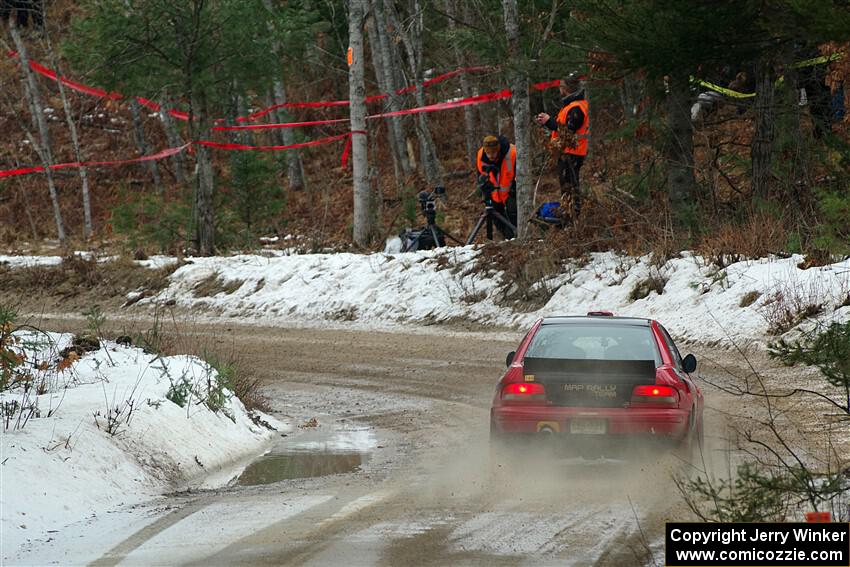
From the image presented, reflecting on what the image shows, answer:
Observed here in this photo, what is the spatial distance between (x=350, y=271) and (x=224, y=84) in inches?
311

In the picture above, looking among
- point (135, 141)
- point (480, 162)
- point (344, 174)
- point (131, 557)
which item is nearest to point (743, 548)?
point (131, 557)

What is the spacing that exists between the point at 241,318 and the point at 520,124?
6.70m

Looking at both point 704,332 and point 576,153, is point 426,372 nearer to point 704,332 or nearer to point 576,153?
point 704,332

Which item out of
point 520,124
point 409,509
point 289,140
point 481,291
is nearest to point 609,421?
point 409,509

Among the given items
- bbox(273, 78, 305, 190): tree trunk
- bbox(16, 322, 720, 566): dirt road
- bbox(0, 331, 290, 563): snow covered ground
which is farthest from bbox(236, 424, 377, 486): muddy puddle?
bbox(273, 78, 305, 190): tree trunk

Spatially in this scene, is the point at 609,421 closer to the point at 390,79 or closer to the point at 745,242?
the point at 745,242

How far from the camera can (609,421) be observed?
8.64m

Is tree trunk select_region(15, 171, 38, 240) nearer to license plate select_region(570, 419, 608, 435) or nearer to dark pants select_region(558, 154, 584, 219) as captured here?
dark pants select_region(558, 154, 584, 219)

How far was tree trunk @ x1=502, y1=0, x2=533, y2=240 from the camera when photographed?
20.5 metres

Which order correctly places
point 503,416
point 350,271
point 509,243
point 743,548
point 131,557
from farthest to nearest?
point 350,271 < point 509,243 < point 503,416 < point 131,557 < point 743,548

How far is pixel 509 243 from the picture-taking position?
70.5ft

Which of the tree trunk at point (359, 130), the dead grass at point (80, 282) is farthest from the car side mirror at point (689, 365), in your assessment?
the dead grass at point (80, 282)

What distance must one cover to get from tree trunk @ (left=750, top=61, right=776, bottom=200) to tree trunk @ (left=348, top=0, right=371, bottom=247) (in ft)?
31.0

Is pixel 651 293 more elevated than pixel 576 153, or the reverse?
pixel 576 153
